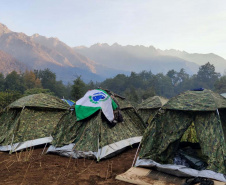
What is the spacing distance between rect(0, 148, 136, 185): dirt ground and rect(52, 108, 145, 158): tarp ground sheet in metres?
0.52

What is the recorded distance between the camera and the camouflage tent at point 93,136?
6902mm

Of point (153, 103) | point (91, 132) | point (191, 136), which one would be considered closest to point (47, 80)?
point (153, 103)

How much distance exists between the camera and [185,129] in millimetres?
5723

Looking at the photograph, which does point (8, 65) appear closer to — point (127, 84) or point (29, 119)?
point (127, 84)

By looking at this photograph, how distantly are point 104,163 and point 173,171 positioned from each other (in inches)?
84.5

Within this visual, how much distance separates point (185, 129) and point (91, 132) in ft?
10.1

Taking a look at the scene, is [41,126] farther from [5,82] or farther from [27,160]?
[5,82]

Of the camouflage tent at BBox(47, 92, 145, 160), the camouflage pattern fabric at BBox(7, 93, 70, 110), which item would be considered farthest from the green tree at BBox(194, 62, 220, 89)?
the camouflage tent at BBox(47, 92, 145, 160)

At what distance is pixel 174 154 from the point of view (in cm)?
614

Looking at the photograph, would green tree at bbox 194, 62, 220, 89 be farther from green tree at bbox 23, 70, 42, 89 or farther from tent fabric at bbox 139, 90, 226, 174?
tent fabric at bbox 139, 90, 226, 174

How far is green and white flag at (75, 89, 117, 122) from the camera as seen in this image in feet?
24.7

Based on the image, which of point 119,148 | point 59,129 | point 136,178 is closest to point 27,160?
point 59,129

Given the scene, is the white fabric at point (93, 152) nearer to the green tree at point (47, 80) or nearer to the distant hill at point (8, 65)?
the green tree at point (47, 80)

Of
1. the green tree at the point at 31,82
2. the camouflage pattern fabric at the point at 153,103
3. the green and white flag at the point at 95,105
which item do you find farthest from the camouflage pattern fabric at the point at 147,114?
the green tree at the point at 31,82
